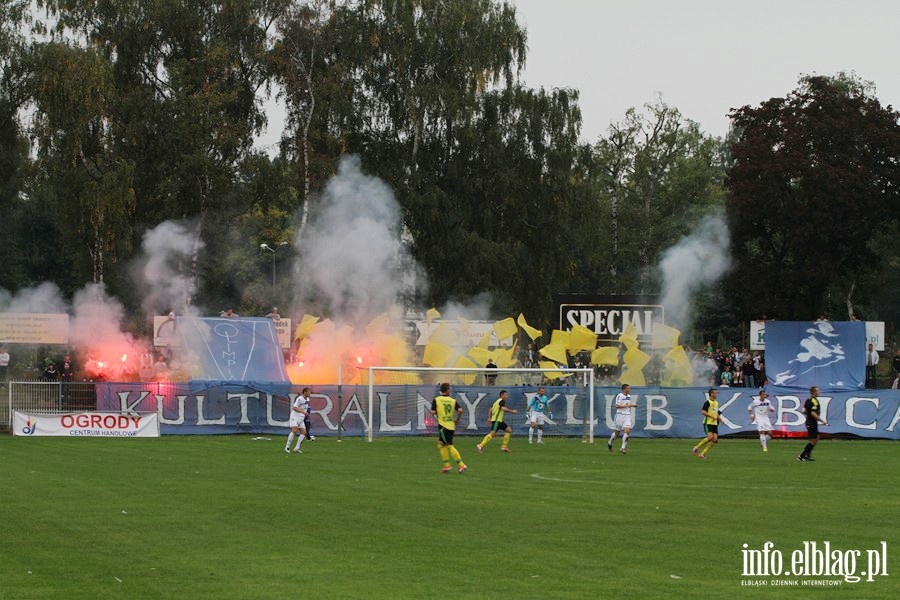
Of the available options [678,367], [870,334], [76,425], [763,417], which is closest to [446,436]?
[763,417]

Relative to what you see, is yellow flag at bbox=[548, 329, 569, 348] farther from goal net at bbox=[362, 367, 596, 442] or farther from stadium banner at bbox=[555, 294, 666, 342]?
goal net at bbox=[362, 367, 596, 442]

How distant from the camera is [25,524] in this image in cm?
1797

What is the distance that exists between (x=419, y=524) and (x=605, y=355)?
29.1m

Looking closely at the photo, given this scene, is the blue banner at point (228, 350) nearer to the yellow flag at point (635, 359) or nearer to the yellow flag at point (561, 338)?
the yellow flag at point (561, 338)

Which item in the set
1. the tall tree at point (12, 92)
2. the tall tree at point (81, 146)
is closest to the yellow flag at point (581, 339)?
the tall tree at point (81, 146)

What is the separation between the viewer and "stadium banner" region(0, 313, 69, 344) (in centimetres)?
4969

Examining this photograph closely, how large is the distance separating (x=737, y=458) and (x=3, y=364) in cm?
2666

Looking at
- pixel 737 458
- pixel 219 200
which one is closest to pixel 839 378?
pixel 737 458

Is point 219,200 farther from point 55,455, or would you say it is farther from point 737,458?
point 737,458

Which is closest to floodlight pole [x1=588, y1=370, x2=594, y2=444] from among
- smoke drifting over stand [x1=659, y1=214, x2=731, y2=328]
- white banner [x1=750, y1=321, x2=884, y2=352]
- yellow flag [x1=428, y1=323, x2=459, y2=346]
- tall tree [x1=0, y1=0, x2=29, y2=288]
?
yellow flag [x1=428, y1=323, x2=459, y2=346]

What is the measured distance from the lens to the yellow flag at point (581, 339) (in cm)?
4641

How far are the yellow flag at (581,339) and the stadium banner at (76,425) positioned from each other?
1511cm

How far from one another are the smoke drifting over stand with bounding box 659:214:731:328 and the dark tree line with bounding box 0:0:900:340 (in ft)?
4.72

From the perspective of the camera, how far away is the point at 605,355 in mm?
46594
